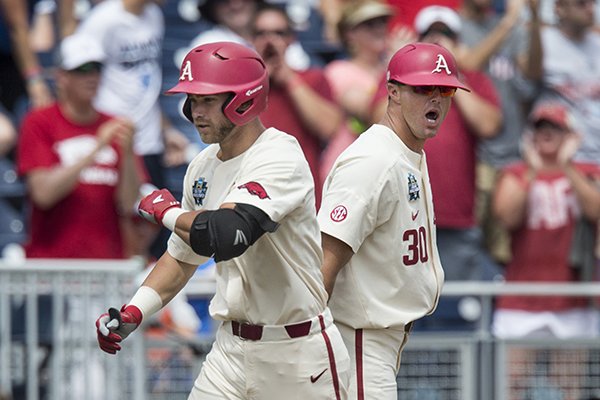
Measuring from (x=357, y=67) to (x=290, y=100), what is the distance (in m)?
0.79

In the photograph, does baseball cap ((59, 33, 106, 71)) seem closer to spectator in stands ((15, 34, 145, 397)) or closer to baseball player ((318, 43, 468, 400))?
spectator in stands ((15, 34, 145, 397))

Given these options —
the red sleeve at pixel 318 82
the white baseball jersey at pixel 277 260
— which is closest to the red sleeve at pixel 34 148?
the red sleeve at pixel 318 82

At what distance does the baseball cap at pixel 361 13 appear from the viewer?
9.59m

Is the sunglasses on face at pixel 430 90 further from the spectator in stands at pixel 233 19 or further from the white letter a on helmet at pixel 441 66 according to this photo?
the spectator in stands at pixel 233 19

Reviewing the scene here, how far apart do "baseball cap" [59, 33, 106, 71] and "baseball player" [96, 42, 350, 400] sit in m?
3.58

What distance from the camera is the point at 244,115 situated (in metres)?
5.24

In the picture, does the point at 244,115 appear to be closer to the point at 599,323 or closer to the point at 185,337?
the point at 185,337

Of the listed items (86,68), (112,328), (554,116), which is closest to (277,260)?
(112,328)

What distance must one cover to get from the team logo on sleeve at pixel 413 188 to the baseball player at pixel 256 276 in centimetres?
48

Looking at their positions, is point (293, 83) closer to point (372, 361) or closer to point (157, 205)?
point (372, 361)

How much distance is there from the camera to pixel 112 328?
16.7ft

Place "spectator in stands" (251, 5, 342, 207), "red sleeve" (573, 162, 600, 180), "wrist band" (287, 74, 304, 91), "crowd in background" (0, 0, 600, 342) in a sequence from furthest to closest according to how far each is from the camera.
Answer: "red sleeve" (573, 162, 600, 180), "wrist band" (287, 74, 304, 91), "spectator in stands" (251, 5, 342, 207), "crowd in background" (0, 0, 600, 342)

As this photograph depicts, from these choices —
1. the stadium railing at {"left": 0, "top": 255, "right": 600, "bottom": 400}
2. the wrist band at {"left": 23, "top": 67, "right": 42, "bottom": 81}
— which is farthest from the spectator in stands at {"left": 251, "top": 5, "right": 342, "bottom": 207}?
the wrist band at {"left": 23, "top": 67, "right": 42, "bottom": 81}

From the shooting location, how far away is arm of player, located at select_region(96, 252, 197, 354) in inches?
201
